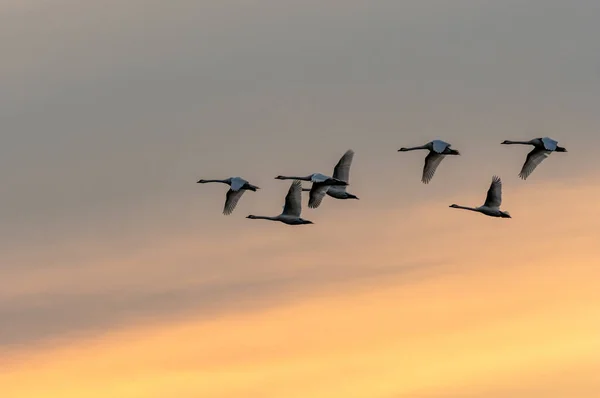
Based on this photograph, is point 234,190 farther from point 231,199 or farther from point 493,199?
point 493,199

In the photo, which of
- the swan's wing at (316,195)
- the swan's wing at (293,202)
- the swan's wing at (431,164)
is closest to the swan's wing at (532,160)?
the swan's wing at (431,164)

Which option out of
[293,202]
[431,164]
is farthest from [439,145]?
[293,202]

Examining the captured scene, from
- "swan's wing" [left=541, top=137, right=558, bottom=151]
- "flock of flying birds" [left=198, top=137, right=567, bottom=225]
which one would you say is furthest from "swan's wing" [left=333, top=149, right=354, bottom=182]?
"swan's wing" [left=541, top=137, right=558, bottom=151]

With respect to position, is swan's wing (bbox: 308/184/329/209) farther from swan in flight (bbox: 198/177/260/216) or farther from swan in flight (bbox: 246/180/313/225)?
swan in flight (bbox: 198/177/260/216)

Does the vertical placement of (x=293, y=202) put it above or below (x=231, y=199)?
below

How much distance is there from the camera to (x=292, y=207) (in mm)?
181000

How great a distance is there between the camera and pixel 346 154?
7249 inches

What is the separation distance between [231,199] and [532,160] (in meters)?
22.9

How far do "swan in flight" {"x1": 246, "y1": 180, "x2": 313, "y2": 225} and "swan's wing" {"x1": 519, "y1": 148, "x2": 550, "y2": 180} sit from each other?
55.3 feet

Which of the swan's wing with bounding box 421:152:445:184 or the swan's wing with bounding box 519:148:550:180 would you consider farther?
the swan's wing with bounding box 421:152:445:184

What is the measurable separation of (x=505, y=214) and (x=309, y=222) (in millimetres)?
14655

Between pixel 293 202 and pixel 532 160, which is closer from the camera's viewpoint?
pixel 532 160

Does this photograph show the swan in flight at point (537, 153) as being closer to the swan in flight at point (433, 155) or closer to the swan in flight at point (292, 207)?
the swan in flight at point (433, 155)

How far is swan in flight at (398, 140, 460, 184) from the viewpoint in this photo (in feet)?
584
